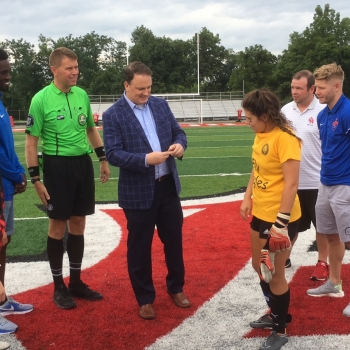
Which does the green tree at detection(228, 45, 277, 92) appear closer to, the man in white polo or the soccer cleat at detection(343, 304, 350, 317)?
the man in white polo

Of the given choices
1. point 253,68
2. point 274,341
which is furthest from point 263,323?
point 253,68

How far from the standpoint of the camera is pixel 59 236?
14.9ft

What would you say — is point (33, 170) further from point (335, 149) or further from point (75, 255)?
point (335, 149)

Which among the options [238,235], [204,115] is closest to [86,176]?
[238,235]

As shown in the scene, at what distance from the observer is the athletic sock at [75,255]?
4.70m

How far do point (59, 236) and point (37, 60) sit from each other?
7155cm

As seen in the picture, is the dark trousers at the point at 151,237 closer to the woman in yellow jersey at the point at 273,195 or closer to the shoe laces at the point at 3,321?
the woman in yellow jersey at the point at 273,195

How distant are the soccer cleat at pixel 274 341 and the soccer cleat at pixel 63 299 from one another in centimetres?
172

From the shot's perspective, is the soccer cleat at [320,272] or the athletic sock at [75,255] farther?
the soccer cleat at [320,272]

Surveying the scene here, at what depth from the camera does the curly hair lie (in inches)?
137

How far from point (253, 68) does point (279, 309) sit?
69712 mm

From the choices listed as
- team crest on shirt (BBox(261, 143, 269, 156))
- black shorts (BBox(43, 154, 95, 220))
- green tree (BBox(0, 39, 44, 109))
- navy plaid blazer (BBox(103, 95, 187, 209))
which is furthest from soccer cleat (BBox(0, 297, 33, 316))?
green tree (BBox(0, 39, 44, 109))

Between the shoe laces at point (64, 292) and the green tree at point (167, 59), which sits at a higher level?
the green tree at point (167, 59)

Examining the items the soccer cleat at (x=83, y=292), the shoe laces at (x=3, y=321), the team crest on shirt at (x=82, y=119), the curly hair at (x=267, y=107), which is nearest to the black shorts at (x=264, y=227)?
the curly hair at (x=267, y=107)
